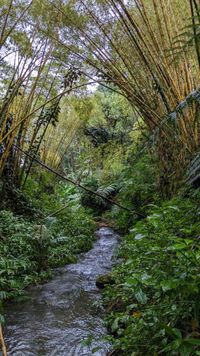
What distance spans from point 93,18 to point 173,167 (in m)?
1.56

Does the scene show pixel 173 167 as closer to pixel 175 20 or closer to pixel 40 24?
pixel 175 20

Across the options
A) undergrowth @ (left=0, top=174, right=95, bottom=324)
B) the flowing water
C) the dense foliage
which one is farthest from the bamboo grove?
the flowing water

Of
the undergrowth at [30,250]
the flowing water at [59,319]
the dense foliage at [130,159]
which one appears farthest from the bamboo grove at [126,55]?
the flowing water at [59,319]

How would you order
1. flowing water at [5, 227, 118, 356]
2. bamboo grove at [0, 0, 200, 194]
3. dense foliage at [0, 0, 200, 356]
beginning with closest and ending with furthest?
dense foliage at [0, 0, 200, 356] < flowing water at [5, 227, 118, 356] < bamboo grove at [0, 0, 200, 194]

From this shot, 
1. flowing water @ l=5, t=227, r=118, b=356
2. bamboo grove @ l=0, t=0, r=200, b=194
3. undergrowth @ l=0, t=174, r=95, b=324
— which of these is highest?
bamboo grove @ l=0, t=0, r=200, b=194

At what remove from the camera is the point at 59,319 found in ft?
6.44

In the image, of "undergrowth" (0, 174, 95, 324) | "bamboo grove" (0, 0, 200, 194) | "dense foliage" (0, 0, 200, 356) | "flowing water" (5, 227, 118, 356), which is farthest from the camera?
"bamboo grove" (0, 0, 200, 194)

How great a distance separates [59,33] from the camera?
11.8ft

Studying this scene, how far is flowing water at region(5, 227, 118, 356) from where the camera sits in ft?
5.35

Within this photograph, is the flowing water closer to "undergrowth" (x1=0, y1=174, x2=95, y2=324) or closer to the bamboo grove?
"undergrowth" (x1=0, y1=174, x2=95, y2=324)

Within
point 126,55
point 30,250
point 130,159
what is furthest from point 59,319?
point 130,159

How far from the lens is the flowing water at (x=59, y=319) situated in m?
1.63

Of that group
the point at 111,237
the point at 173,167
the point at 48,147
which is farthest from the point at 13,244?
the point at 48,147

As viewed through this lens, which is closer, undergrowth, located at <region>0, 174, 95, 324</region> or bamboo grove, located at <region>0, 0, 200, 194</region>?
undergrowth, located at <region>0, 174, 95, 324</region>
